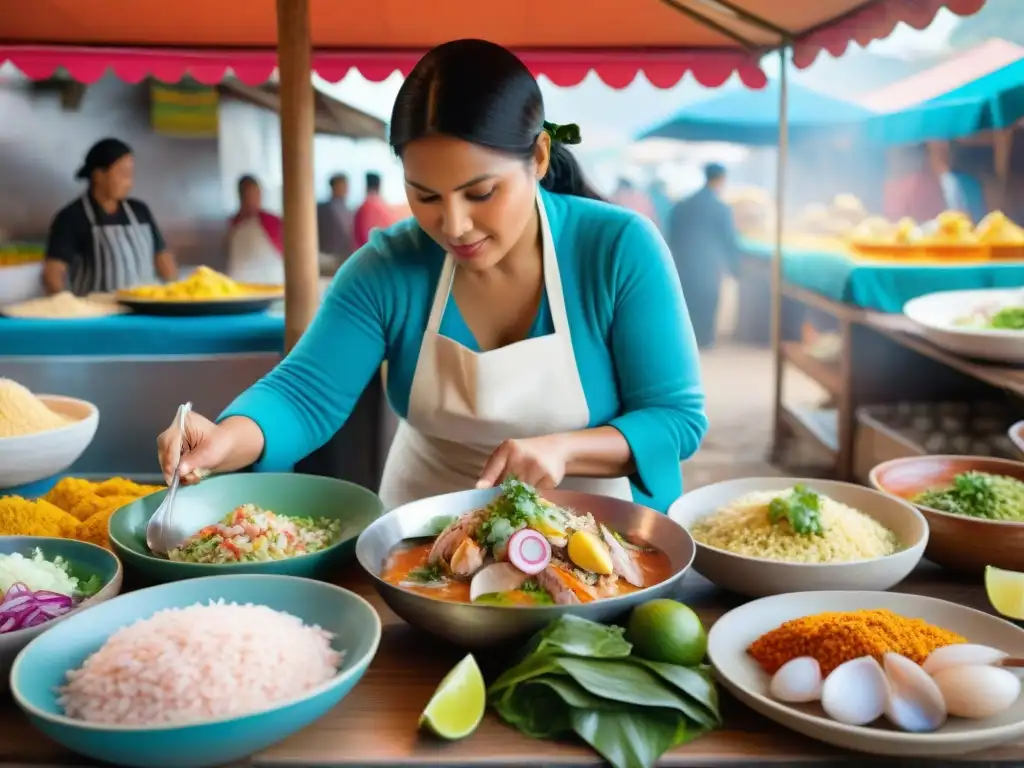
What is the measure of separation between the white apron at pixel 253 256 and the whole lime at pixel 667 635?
697 centimetres

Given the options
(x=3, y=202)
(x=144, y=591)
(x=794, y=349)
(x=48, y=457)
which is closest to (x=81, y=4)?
(x=48, y=457)

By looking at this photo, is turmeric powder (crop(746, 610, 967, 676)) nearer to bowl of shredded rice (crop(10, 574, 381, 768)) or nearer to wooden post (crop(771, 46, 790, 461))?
bowl of shredded rice (crop(10, 574, 381, 768))

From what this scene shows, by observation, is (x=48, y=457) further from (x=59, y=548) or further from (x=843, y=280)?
(x=843, y=280)

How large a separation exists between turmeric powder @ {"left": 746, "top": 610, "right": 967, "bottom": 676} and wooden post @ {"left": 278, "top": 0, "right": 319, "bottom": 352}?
1.97m

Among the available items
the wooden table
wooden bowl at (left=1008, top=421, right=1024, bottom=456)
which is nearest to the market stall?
the wooden table

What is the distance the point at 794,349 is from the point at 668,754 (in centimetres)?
499

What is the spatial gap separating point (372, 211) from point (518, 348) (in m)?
6.76

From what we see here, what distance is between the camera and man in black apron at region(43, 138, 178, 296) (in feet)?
15.2

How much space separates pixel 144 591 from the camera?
1.04m

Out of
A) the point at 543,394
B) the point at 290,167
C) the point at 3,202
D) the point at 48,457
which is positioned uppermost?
the point at 3,202

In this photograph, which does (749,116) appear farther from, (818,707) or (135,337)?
(818,707)

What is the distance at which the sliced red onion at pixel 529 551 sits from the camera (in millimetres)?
1045

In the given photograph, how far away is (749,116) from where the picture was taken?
8.73 m

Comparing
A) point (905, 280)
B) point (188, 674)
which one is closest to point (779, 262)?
point (905, 280)
